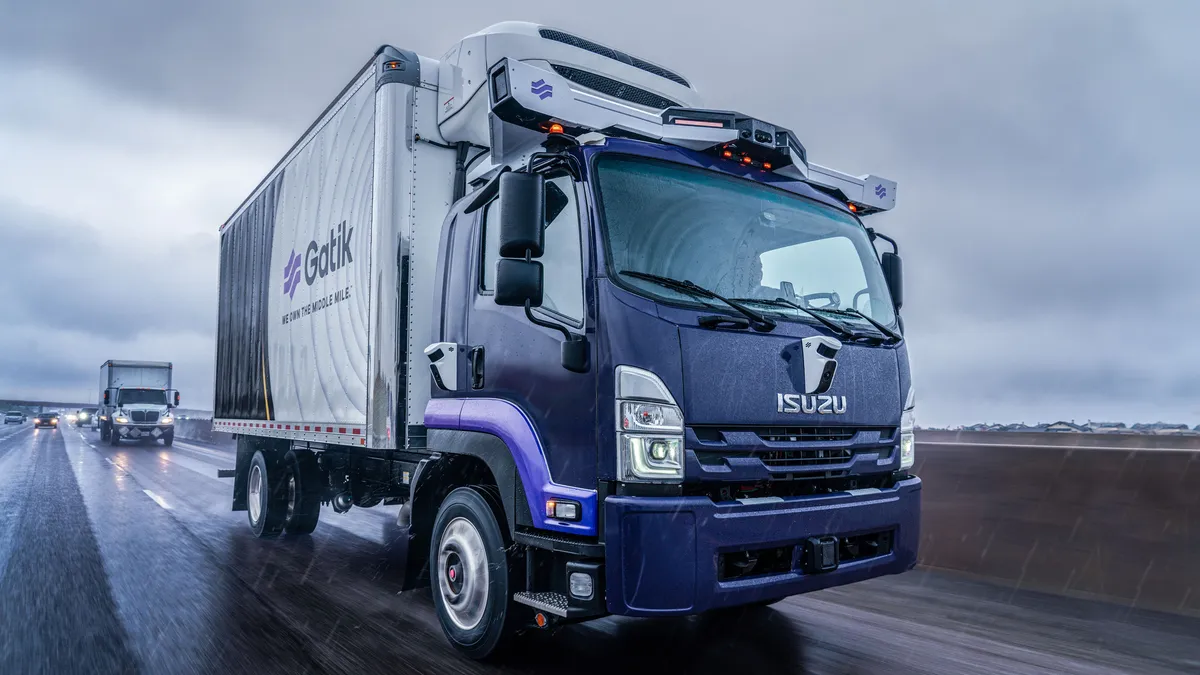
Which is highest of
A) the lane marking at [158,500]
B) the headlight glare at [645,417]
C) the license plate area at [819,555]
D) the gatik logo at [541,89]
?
the gatik logo at [541,89]

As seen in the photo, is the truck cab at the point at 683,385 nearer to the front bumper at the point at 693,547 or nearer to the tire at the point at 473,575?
the front bumper at the point at 693,547

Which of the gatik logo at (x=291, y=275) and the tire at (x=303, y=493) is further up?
the gatik logo at (x=291, y=275)

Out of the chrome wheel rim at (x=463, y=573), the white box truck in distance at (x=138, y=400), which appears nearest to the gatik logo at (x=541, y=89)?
the chrome wheel rim at (x=463, y=573)

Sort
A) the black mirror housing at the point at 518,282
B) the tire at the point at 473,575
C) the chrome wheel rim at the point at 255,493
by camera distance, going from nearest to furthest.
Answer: the black mirror housing at the point at 518,282
the tire at the point at 473,575
the chrome wheel rim at the point at 255,493

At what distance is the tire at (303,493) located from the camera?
25.8ft

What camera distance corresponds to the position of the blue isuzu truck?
3.58 meters

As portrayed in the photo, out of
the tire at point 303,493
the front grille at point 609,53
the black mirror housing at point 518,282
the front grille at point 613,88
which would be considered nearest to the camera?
the black mirror housing at point 518,282

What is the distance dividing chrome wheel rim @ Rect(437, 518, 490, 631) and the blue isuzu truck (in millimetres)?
17

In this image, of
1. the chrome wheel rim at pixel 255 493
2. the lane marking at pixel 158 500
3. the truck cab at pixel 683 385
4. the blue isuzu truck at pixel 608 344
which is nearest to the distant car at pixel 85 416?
the lane marking at pixel 158 500

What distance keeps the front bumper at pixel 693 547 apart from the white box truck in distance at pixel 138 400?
34.8 meters

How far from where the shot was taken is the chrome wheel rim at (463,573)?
4.34 metres

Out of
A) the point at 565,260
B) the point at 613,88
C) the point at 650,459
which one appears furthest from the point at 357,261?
the point at 650,459

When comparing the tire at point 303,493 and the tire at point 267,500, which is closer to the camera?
the tire at point 303,493

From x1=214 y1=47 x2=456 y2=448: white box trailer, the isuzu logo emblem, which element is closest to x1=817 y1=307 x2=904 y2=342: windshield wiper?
the isuzu logo emblem
